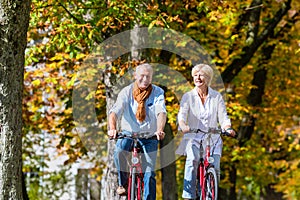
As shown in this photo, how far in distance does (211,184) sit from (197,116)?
0.88 metres

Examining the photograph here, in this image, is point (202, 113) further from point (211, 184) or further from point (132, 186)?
point (132, 186)

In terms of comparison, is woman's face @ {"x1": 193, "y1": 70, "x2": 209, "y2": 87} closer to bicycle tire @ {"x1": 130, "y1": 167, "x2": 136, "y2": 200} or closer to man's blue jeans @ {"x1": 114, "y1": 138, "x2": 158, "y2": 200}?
man's blue jeans @ {"x1": 114, "y1": 138, "x2": 158, "y2": 200}

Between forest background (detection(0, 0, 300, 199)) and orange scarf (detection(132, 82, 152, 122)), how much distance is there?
3.89 meters

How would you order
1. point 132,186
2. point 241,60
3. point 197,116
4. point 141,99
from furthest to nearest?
Result: point 241,60 < point 197,116 < point 141,99 < point 132,186

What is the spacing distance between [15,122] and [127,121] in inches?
59.1

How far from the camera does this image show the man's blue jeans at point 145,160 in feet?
30.5

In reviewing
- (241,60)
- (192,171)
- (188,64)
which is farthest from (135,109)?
(241,60)

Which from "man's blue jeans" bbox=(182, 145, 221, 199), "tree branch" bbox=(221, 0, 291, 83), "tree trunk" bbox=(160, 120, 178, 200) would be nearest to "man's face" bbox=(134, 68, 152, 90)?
"man's blue jeans" bbox=(182, 145, 221, 199)

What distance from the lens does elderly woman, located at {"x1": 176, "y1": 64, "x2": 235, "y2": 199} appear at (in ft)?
31.2

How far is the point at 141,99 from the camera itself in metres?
9.45

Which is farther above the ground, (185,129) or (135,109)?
(135,109)

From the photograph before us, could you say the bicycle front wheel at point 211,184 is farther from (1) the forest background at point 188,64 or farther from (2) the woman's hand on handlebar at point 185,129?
(1) the forest background at point 188,64

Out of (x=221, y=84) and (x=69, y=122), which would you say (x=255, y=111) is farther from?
(x=69, y=122)

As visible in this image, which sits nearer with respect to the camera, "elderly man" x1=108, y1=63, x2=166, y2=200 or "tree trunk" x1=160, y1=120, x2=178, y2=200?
"elderly man" x1=108, y1=63, x2=166, y2=200
